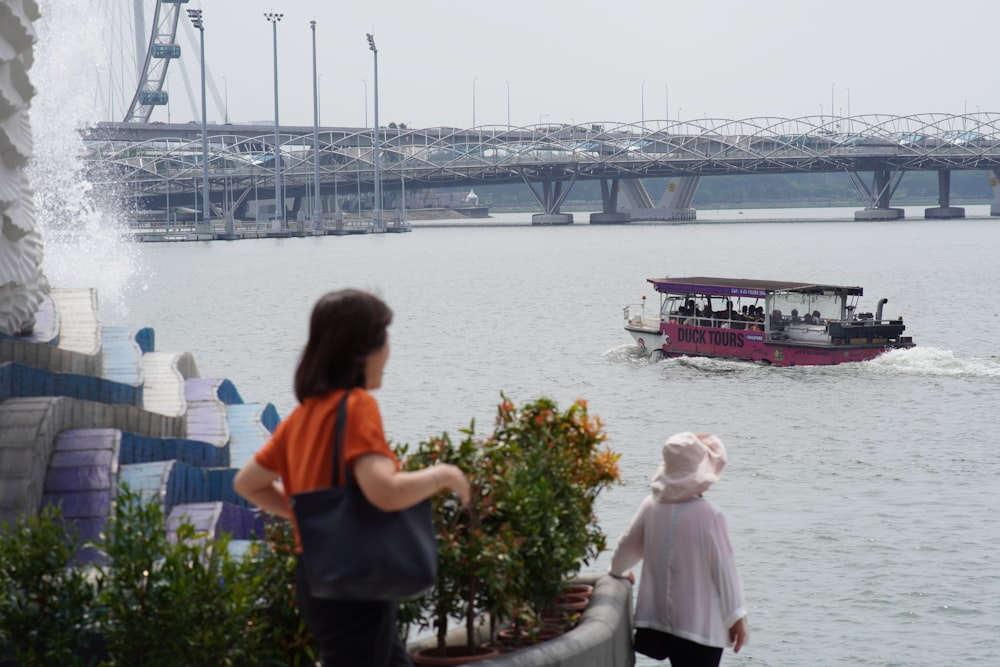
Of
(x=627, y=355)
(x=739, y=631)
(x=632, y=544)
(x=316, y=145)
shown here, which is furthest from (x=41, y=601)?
(x=316, y=145)

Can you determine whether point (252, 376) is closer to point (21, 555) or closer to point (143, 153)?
point (21, 555)

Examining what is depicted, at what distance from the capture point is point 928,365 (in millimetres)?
39344

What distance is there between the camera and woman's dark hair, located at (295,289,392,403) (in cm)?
475

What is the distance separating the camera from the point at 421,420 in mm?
31984

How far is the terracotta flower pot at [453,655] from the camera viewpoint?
6.95 m

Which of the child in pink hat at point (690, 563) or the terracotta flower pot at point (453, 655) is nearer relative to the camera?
the terracotta flower pot at point (453, 655)

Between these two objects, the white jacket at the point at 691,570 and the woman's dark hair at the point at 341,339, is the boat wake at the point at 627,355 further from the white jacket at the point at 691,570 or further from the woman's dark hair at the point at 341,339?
the woman's dark hair at the point at 341,339

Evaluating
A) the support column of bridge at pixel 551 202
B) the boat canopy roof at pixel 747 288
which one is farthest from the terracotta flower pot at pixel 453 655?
the support column of bridge at pixel 551 202

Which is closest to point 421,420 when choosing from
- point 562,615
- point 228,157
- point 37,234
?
point 37,234

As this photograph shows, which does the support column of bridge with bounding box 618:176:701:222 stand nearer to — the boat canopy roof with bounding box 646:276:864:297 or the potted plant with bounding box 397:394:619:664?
the boat canopy roof with bounding box 646:276:864:297

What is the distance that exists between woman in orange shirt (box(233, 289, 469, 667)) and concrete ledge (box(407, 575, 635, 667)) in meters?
1.53

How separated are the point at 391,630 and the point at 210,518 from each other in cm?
467

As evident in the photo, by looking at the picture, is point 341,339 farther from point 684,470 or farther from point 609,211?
point 609,211

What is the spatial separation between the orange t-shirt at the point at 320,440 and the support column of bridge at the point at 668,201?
185344 millimetres
